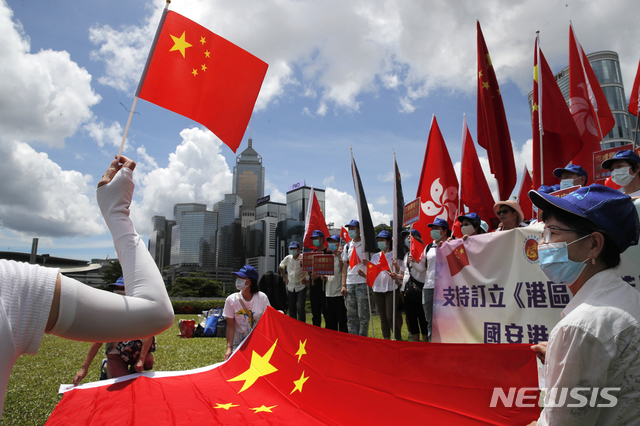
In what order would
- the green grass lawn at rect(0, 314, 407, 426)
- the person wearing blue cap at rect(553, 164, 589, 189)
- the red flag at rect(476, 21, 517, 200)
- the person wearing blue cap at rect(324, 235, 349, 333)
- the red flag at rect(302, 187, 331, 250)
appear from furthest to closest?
the red flag at rect(302, 187, 331, 250) → the person wearing blue cap at rect(324, 235, 349, 333) → the red flag at rect(476, 21, 517, 200) → the person wearing blue cap at rect(553, 164, 589, 189) → the green grass lawn at rect(0, 314, 407, 426)

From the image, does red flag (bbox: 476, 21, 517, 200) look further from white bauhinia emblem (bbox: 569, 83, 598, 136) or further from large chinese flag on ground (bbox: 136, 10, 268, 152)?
large chinese flag on ground (bbox: 136, 10, 268, 152)

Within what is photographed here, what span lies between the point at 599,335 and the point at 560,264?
1.49 feet

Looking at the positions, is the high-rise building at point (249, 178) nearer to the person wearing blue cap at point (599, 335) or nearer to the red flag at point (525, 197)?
the red flag at point (525, 197)

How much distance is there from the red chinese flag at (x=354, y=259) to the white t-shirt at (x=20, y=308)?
21.4 feet

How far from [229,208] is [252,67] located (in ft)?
362

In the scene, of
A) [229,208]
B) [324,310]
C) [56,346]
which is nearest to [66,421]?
[324,310]

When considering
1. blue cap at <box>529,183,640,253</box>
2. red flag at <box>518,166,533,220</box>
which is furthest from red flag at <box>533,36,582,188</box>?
blue cap at <box>529,183,640,253</box>

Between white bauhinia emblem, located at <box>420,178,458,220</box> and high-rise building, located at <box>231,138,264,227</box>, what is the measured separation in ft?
399

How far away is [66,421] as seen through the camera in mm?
3574

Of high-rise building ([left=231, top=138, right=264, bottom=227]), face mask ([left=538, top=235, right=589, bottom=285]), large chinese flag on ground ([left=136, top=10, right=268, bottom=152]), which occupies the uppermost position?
high-rise building ([left=231, top=138, right=264, bottom=227])

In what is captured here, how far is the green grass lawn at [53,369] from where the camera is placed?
4371 millimetres

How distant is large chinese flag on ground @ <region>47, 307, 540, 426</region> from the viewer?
2855 millimetres

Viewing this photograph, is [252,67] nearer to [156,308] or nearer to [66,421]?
[156,308]

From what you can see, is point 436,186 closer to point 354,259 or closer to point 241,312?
point 354,259
